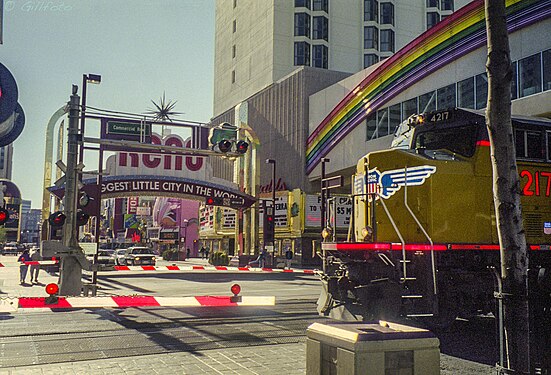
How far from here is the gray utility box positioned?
13.9 feet

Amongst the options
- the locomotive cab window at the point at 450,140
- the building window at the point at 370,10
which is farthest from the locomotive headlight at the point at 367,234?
the building window at the point at 370,10

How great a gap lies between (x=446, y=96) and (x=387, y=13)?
41.4 m

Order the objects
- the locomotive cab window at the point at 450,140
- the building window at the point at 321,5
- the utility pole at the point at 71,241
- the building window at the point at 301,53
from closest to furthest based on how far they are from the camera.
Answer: the locomotive cab window at the point at 450,140, the utility pole at the point at 71,241, the building window at the point at 301,53, the building window at the point at 321,5

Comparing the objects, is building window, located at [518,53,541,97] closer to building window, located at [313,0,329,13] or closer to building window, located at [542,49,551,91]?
building window, located at [542,49,551,91]

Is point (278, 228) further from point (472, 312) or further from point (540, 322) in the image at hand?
point (540, 322)

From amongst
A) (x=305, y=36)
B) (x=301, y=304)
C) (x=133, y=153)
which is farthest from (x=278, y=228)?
(x=301, y=304)

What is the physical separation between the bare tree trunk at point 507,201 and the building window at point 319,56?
197 feet

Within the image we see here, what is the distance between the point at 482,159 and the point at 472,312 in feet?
9.93

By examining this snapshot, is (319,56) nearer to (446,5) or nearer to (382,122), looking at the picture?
(446,5)

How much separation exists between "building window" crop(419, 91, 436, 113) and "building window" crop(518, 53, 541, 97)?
6.57 m

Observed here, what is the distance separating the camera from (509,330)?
5.34 meters

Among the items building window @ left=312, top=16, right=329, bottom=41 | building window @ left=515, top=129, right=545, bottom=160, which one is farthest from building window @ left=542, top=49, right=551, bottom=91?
building window @ left=312, top=16, right=329, bottom=41

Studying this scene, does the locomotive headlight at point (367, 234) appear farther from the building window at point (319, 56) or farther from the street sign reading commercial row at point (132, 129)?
the building window at point (319, 56)

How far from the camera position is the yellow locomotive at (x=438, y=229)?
409 inches
